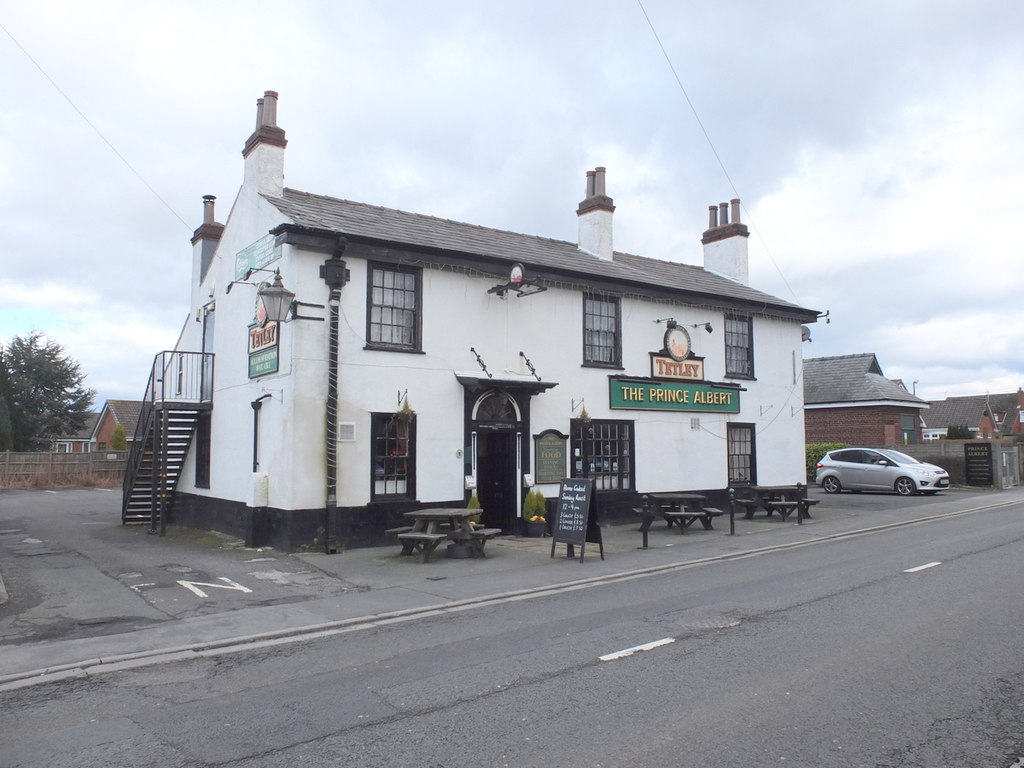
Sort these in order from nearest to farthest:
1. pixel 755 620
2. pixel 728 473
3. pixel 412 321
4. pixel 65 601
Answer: pixel 755 620, pixel 65 601, pixel 412 321, pixel 728 473

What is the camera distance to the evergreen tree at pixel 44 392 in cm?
5144

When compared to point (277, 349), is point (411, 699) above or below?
below

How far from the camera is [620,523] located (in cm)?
1836

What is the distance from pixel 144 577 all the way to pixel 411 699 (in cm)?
743

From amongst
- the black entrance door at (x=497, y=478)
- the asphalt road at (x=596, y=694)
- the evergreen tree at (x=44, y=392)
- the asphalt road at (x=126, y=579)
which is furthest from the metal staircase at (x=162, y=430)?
the evergreen tree at (x=44, y=392)

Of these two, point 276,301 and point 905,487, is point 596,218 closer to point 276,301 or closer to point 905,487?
point 276,301

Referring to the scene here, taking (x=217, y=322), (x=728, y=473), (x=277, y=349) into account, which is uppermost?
(x=217, y=322)

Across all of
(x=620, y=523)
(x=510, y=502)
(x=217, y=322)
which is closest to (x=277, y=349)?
(x=217, y=322)

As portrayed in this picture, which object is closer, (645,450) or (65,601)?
(65,601)

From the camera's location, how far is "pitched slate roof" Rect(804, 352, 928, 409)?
35219mm

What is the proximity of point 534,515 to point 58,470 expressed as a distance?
2740cm

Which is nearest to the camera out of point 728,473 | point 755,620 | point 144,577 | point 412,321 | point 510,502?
point 755,620

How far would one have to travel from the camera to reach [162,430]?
17.2 m

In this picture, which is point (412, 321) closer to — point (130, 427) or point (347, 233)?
point (347, 233)
